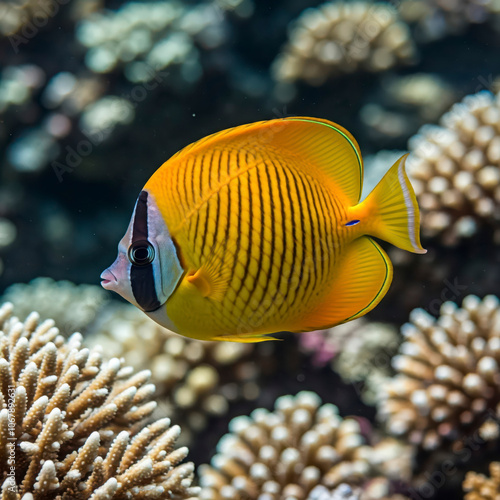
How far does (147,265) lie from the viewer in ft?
3.68

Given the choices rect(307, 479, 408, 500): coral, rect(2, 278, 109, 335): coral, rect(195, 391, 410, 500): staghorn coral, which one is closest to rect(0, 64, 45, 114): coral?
rect(2, 278, 109, 335): coral

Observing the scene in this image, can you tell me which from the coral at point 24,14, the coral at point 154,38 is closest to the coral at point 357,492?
the coral at point 154,38

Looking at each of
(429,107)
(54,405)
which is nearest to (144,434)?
(54,405)

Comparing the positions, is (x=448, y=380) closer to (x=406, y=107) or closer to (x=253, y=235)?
(x=253, y=235)

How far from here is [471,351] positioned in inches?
93.8

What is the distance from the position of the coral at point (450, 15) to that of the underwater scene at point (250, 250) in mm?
16

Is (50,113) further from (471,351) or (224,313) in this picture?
(471,351)

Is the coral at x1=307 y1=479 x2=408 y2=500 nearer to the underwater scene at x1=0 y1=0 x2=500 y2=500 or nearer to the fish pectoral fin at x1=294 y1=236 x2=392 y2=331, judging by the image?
the underwater scene at x1=0 y1=0 x2=500 y2=500

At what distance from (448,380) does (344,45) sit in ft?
8.72

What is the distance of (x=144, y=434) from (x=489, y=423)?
1.60 m

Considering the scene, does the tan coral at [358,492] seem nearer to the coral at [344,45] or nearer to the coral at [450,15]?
the coral at [344,45]

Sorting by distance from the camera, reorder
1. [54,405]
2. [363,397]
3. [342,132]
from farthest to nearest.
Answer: [363,397], [54,405], [342,132]

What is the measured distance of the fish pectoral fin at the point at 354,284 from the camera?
129 centimetres

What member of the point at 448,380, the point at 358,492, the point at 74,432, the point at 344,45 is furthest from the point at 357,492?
the point at 344,45
